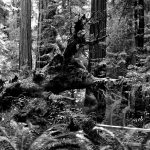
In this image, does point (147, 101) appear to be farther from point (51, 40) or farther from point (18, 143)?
point (18, 143)

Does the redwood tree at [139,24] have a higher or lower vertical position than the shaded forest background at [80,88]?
higher

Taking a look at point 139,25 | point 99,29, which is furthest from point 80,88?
point 139,25

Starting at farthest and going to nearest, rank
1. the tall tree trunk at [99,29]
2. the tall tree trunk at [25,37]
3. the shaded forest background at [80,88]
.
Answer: the tall tree trunk at [25,37] → the tall tree trunk at [99,29] → the shaded forest background at [80,88]

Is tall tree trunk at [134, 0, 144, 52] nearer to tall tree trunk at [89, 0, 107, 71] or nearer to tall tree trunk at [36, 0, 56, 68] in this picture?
tall tree trunk at [89, 0, 107, 71]

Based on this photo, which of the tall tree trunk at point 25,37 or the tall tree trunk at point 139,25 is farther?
the tall tree trunk at point 25,37

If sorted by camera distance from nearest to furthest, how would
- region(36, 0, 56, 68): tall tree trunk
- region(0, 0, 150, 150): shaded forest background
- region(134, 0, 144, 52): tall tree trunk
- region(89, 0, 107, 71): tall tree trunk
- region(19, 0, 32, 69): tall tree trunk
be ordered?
region(0, 0, 150, 150): shaded forest background, region(134, 0, 144, 52): tall tree trunk, region(89, 0, 107, 71): tall tree trunk, region(19, 0, 32, 69): tall tree trunk, region(36, 0, 56, 68): tall tree trunk

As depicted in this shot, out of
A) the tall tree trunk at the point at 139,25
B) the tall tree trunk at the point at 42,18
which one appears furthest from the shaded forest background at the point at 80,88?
the tall tree trunk at the point at 42,18

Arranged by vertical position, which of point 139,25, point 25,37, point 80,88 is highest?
point 139,25

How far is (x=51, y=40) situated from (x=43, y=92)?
4233 millimetres

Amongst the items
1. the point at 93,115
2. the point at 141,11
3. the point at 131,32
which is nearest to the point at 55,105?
the point at 93,115

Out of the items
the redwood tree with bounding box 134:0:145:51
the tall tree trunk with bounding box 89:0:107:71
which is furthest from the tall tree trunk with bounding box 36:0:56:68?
the redwood tree with bounding box 134:0:145:51

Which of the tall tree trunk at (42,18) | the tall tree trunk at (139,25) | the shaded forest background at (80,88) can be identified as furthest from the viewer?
the tall tree trunk at (42,18)

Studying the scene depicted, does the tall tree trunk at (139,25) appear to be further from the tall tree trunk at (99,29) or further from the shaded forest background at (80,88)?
the tall tree trunk at (99,29)

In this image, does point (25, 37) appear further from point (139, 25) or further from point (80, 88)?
point (80, 88)
